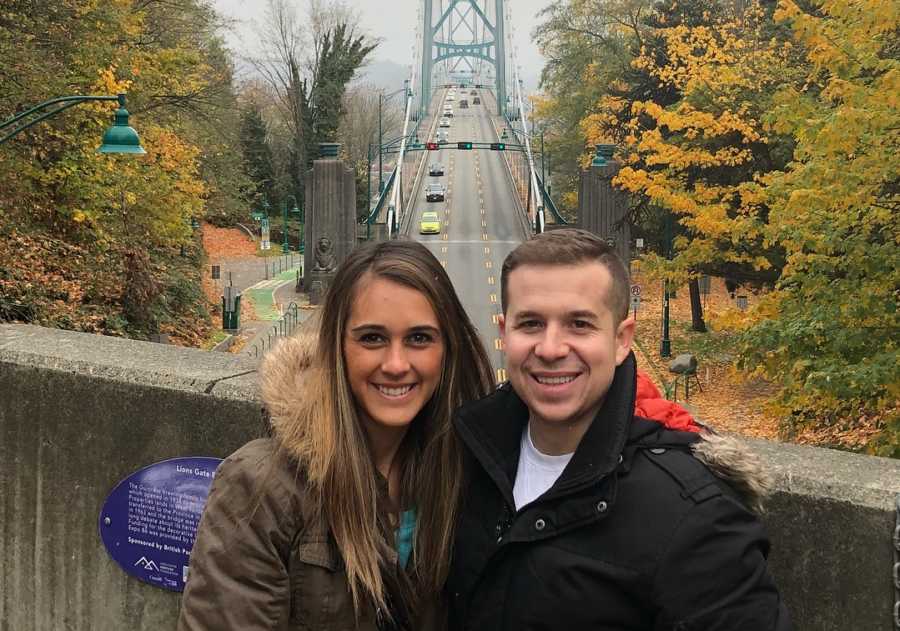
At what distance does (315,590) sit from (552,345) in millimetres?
667

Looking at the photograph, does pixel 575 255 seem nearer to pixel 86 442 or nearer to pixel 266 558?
pixel 266 558

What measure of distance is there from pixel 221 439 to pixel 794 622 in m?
1.69

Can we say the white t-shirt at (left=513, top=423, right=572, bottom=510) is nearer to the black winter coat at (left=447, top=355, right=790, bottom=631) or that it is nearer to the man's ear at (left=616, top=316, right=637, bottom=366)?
the black winter coat at (left=447, top=355, right=790, bottom=631)

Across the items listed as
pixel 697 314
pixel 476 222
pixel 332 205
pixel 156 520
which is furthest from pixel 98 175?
pixel 476 222

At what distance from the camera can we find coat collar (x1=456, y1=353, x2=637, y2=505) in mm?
1802

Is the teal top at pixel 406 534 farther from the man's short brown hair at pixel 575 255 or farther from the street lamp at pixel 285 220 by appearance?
the street lamp at pixel 285 220

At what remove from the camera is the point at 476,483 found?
205 cm

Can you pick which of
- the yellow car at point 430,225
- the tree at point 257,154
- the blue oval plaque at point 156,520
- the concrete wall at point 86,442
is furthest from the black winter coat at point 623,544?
the tree at point 257,154

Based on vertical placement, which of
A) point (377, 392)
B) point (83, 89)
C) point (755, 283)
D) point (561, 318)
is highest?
point (83, 89)

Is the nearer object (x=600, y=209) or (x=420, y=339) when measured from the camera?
(x=420, y=339)

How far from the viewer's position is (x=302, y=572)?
190 centimetres

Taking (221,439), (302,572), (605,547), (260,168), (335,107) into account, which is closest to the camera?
(605,547)

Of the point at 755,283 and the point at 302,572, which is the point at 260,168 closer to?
the point at 755,283

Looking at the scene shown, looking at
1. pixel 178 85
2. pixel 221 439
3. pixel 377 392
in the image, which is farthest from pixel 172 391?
pixel 178 85
